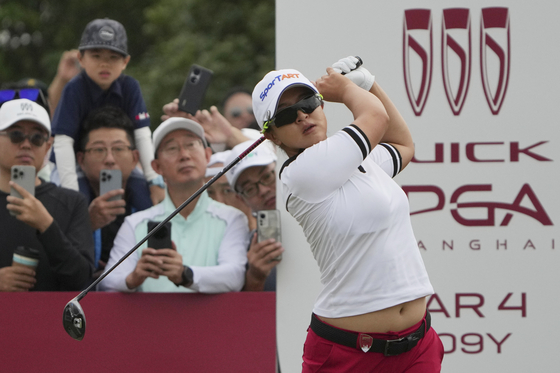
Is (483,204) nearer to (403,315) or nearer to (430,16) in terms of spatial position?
(430,16)

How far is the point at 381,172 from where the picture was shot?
3.01m

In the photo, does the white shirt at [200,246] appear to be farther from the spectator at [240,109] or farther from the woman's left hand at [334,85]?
the spectator at [240,109]

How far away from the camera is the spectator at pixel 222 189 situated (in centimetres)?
489

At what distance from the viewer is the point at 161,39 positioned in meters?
16.2

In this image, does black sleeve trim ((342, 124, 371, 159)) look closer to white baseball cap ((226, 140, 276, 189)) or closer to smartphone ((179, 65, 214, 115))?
white baseball cap ((226, 140, 276, 189))

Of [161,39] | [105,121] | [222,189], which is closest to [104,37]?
[105,121]

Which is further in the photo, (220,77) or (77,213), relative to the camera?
(220,77)

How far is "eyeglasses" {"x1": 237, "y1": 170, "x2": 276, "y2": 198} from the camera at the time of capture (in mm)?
4468

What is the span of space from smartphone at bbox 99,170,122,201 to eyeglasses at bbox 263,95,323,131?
6.03ft

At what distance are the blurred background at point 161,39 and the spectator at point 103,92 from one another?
8.52 meters

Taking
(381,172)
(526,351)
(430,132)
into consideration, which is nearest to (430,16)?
(430,132)

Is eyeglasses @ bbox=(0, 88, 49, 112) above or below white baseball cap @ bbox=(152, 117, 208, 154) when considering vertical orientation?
above

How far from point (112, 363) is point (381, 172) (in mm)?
1944

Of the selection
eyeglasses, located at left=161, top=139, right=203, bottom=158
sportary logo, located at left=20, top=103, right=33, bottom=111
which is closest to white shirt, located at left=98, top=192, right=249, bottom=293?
eyeglasses, located at left=161, top=139, right=203, bottom=158
